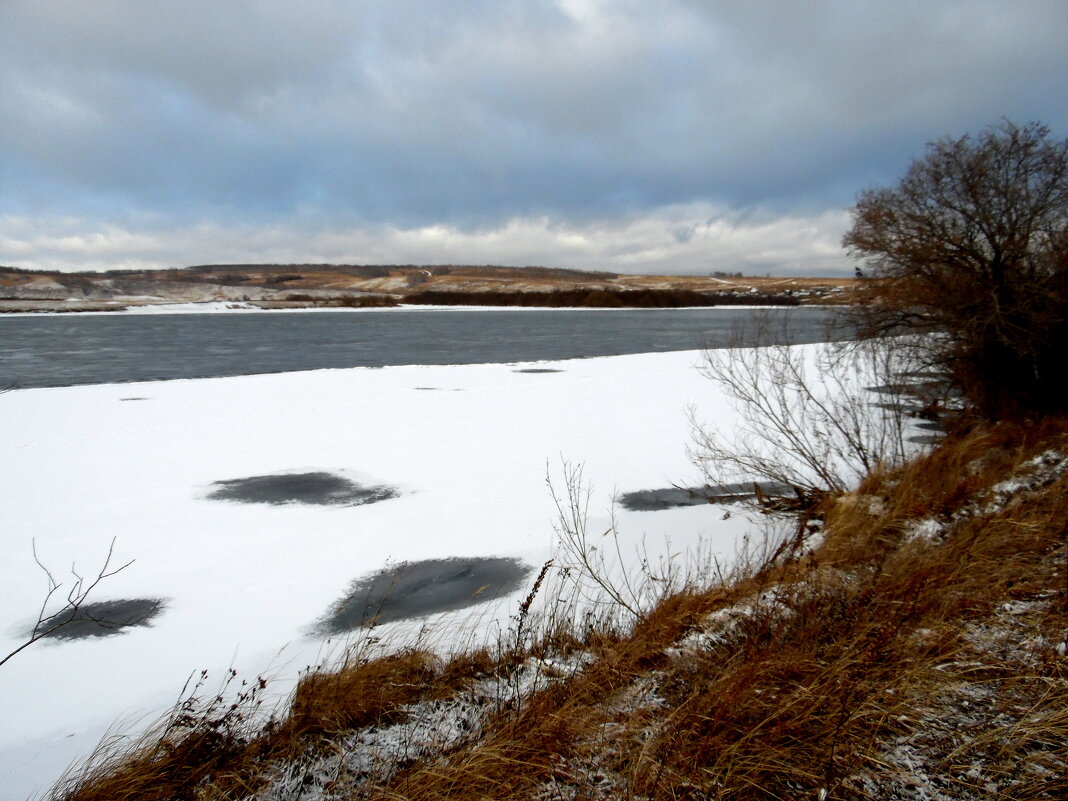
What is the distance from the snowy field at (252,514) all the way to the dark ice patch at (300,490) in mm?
173

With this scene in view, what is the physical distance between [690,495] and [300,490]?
4.80 metres

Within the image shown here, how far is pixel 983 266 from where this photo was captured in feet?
33.4

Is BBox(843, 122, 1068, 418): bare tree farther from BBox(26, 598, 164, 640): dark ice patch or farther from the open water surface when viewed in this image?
BBox(26, 598, 164, 640): dark ice patch

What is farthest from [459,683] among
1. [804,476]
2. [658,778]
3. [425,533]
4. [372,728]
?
[804,476]

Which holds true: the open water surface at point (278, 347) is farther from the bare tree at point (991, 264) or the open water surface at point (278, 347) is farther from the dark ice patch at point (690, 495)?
the dark ice patch at point (690, 495)

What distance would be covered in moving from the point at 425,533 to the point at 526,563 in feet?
4.13

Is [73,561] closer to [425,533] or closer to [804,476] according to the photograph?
[425,533]

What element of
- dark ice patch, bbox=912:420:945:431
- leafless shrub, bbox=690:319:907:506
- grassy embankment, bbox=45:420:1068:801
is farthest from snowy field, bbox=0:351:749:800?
dark ice patch, bbox=912:420:945:431

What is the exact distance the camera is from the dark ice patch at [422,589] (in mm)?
4906

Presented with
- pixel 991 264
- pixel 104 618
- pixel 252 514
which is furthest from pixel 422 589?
pixel 991 264

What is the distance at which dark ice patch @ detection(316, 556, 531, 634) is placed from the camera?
491 centimetres

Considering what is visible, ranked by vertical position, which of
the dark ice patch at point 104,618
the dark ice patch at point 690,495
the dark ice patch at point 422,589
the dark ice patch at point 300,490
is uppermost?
the dark ice patch at point 690,495

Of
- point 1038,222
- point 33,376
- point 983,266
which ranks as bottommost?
point 33,376

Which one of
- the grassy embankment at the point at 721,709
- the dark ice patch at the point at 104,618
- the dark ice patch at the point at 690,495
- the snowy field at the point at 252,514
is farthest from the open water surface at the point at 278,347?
the dark ice patch at the point at 104,618
